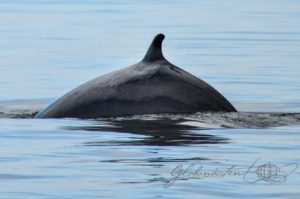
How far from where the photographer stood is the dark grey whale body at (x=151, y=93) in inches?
511

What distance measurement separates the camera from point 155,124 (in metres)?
12.7

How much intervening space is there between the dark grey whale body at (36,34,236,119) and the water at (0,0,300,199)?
0.11 m

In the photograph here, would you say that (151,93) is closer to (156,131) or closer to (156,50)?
(156,50)

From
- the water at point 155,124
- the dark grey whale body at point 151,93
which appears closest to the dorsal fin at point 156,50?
the dark grey whale body at point 151,93

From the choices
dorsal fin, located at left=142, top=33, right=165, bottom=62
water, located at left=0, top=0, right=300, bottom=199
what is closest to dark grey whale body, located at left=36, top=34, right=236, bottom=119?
dorsal fin, located at left=142, top=33, right=165, bottom=62

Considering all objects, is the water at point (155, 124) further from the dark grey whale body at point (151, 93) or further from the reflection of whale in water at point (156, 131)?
the dark grey whale body at point (151, 93)

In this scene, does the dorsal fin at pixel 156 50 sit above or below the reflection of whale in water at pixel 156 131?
above

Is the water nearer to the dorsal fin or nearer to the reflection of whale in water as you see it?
the reflection of whale in water

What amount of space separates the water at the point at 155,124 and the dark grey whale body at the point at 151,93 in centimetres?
11

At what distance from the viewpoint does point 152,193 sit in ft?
31.5

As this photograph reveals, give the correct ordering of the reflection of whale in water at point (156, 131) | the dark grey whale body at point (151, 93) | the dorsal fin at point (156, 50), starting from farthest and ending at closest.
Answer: the dorsal fin at point (156, 50) → the dark grey whale body at point (151, 93) → the reflection of whale in water at point (156, 131)

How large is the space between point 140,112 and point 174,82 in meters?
0.40

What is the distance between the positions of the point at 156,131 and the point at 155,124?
248mm

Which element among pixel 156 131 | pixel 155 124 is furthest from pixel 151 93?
pixel 156 131
